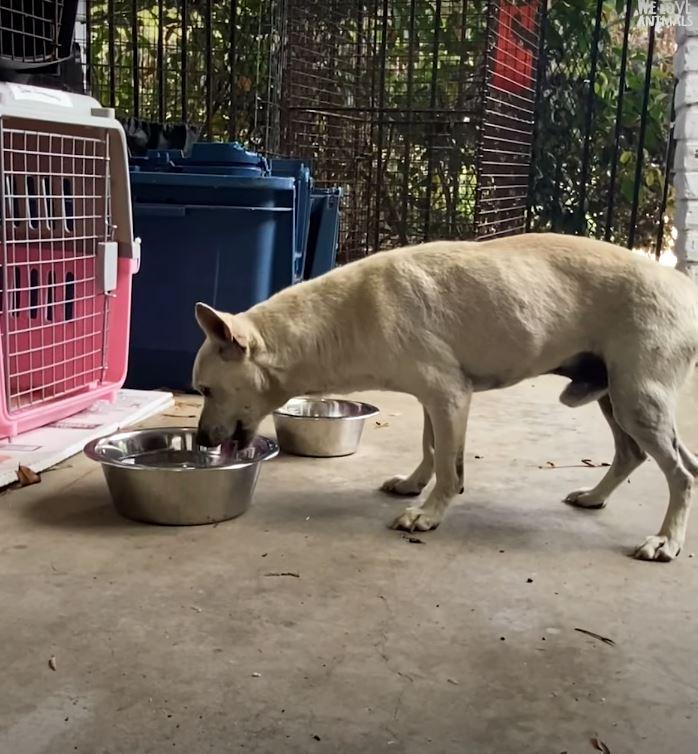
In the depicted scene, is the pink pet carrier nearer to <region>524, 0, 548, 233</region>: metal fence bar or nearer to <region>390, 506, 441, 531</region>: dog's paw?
<region>390, 506, 441, 531</region>: dog's paw

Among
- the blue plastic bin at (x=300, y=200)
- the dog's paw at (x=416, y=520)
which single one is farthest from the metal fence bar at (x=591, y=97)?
the dog's paw at (x=416, y=520)

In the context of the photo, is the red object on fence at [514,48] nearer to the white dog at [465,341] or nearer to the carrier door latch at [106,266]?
the carrier door latch at [106,266]

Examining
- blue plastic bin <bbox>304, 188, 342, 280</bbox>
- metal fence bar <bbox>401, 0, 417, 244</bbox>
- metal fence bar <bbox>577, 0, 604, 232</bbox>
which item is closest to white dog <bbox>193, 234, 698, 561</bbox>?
blue plastic bin <bbox>304, 188, 342, 280</bbox>

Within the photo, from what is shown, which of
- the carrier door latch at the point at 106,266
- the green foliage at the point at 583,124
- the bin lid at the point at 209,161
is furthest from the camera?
the green foliage at the point at 583,124

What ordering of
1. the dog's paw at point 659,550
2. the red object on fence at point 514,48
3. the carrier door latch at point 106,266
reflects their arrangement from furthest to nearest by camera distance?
the red object on fence at point 514,48, the carrier door latch at point 106,266, the dog's paw at point 659,550

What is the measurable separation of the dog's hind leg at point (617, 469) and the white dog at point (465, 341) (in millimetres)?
169

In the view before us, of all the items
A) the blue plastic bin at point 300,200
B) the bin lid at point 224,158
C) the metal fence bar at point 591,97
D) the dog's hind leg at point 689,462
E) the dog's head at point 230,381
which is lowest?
the dog's hind leg at point 689,462

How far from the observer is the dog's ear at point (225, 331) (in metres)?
2.62

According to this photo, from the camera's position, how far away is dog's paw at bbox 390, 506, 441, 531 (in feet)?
9.11

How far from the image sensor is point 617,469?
303 cm

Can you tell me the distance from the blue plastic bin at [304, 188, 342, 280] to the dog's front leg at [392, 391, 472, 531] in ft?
9.25

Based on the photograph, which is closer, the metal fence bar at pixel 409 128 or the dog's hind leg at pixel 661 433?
the dog's hind leg at pixel 661 433

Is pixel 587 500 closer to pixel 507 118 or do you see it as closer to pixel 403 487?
pixel 403 487

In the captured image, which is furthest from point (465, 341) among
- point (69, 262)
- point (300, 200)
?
point (300, 200)
